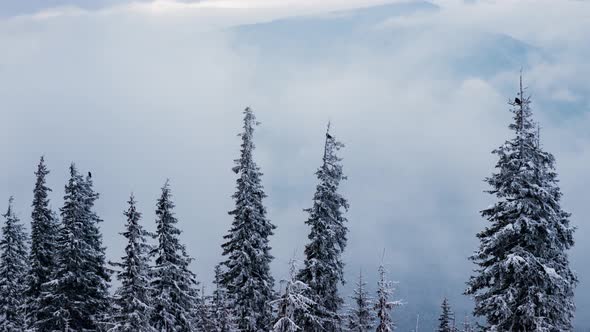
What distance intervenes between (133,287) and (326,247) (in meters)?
12.4

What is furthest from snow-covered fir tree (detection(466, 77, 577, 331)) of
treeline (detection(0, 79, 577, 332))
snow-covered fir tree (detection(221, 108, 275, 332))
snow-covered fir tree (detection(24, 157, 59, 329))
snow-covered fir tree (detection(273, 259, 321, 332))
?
snow-covered fir tree (detection(24, 157, 59, 329))

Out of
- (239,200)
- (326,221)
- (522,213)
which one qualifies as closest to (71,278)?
(239,200)

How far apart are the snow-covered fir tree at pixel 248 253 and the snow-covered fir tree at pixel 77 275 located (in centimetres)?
941

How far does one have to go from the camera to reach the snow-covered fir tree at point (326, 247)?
39.4 meters

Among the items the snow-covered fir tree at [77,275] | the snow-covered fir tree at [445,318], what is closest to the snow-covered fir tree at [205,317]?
the snow-covered fir tree at [77,275]

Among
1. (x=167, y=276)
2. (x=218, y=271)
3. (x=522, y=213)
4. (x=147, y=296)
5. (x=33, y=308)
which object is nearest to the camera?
(x=522, y=213)

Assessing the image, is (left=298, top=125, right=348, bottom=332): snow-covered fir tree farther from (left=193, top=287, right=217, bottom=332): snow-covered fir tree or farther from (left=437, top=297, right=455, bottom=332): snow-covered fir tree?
(left=437, top=297, right=455, bottom=332): snow-covered fir tree

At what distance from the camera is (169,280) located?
41188 mm

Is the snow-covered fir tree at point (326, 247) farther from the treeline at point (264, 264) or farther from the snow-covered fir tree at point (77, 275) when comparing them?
the snow-covered fir tree at point (77, 275)

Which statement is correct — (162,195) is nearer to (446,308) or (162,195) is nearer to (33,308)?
(33,308)

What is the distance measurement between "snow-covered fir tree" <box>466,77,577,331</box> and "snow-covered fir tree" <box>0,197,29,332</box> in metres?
41.0

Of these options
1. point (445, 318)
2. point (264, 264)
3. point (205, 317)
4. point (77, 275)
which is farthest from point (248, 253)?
point (445, 318)

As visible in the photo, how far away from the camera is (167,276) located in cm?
4109

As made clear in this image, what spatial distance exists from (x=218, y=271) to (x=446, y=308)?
83.3 feet
